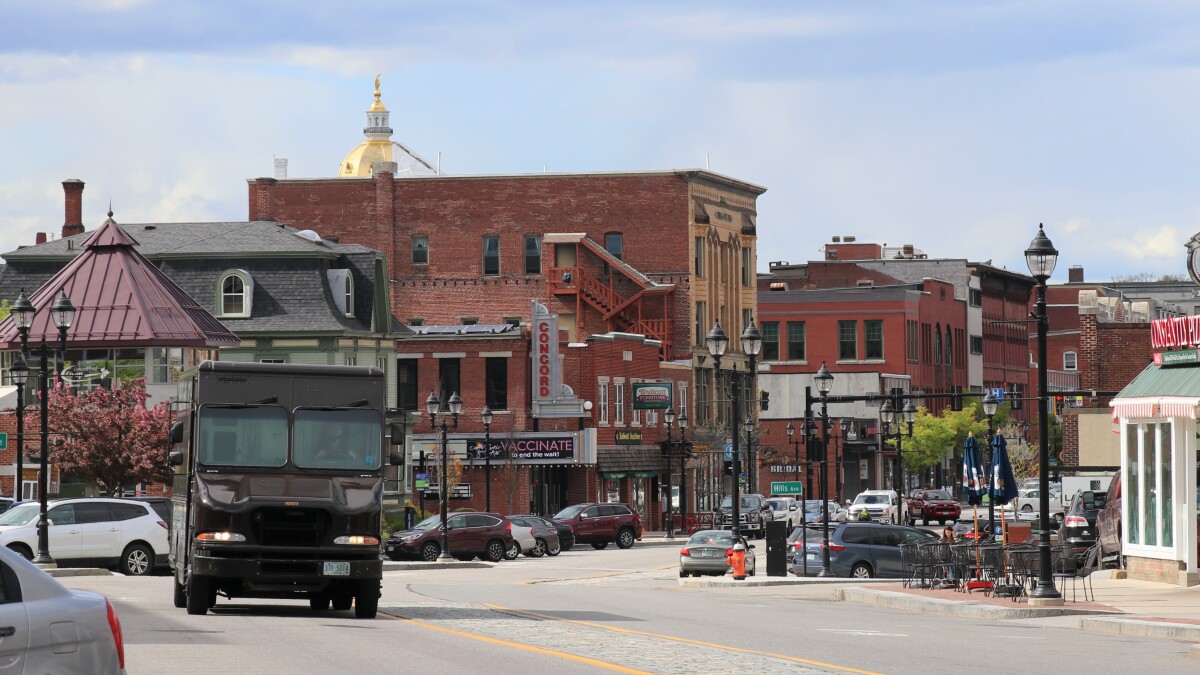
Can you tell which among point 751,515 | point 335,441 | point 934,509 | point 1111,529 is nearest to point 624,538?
point 751,515

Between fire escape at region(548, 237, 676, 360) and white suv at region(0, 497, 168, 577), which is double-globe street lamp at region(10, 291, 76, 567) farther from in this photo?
fire escape at region(548, 237, 676, 360)

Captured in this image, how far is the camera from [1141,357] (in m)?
65.8

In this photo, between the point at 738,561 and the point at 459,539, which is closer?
the point at 738,561

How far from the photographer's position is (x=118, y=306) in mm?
62000

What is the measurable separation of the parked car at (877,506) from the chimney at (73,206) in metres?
36.6

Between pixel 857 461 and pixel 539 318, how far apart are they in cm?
4055

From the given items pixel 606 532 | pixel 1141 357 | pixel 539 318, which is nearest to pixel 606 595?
pixel 606 532

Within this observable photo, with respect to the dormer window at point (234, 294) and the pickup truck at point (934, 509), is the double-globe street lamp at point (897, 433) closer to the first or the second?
the pickup truck at point (934, 509)

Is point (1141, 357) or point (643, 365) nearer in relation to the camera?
point (1141, 357)

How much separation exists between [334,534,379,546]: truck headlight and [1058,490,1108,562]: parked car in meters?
22.5

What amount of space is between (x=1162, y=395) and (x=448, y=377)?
158 feet

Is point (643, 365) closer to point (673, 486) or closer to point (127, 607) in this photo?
point (673, 486)

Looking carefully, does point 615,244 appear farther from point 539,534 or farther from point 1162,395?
point 1162,395

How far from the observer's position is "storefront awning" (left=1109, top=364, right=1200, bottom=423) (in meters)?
31.3
